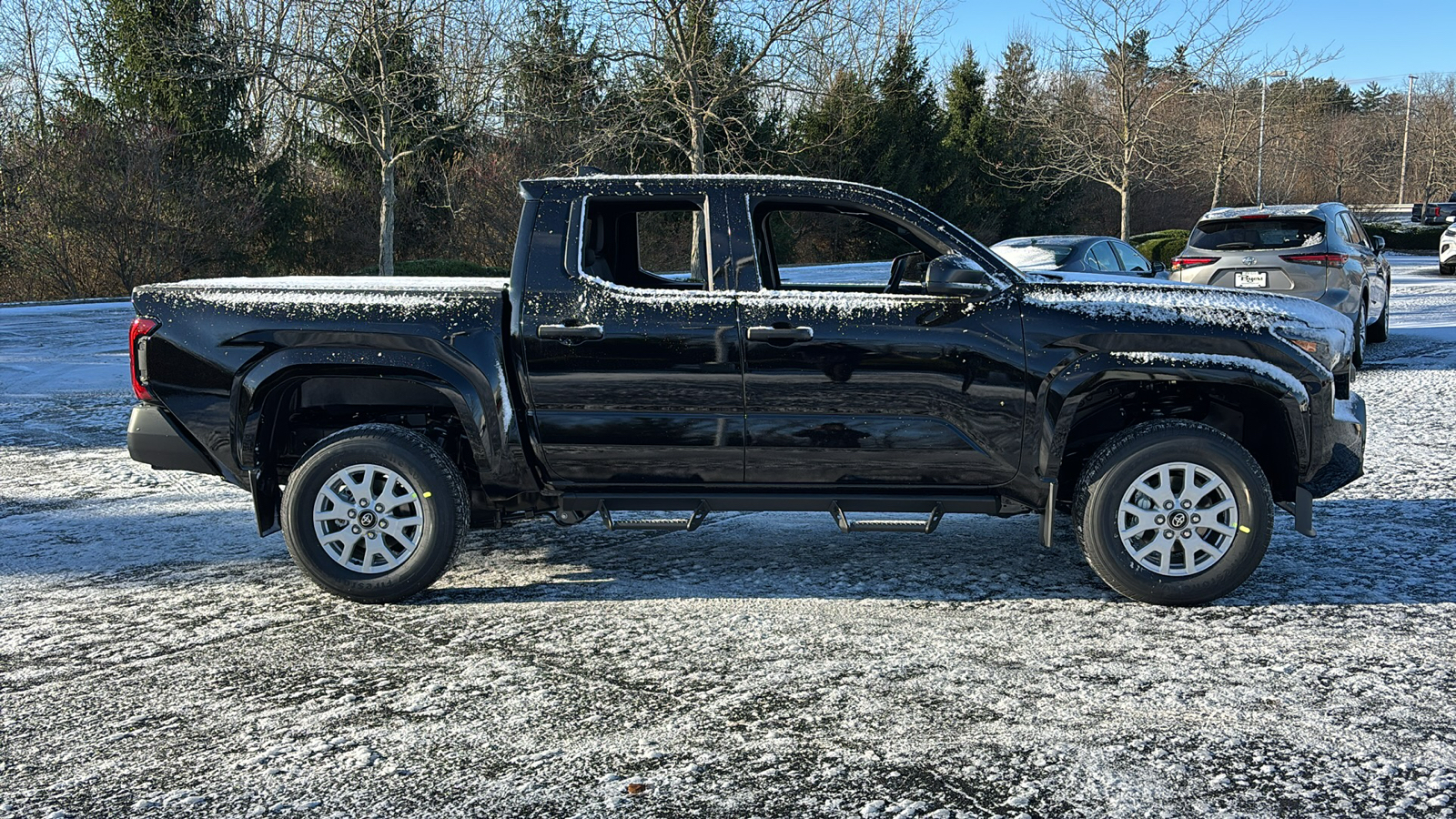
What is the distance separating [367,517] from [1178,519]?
11.7 ft

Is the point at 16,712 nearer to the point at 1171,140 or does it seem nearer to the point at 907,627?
the point at 907,627

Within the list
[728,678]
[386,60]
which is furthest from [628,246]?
[386,60]

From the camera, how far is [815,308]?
508cm

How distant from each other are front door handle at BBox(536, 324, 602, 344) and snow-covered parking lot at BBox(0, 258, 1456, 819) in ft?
3.92

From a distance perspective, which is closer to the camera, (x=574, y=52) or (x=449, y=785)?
(x=449, y=785)

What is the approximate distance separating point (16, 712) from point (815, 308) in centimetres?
342

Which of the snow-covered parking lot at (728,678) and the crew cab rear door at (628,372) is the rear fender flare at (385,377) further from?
the snow-covered parking lot at (728,678)

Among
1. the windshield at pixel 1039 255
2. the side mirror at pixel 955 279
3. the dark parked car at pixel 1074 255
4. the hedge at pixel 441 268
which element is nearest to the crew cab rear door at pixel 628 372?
the side mirror at pixel 955 279

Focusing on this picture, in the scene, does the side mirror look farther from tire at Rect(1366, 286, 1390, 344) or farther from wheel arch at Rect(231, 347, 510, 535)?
tire at Rect(1366, 286, 1390, 344)

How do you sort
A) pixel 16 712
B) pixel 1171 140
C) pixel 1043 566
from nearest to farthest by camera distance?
1. pixel 16 712
2. pixel 1043 566
3. pixel 1171 140

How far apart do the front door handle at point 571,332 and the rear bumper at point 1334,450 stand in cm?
321

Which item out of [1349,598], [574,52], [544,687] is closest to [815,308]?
Result: [544,687]

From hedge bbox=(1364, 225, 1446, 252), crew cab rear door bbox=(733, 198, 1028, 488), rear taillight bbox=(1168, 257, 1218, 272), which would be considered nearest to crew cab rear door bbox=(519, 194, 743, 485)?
crew cab rear door bbox=(733, 198, 1028, 488)

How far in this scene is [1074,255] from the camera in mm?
13008
